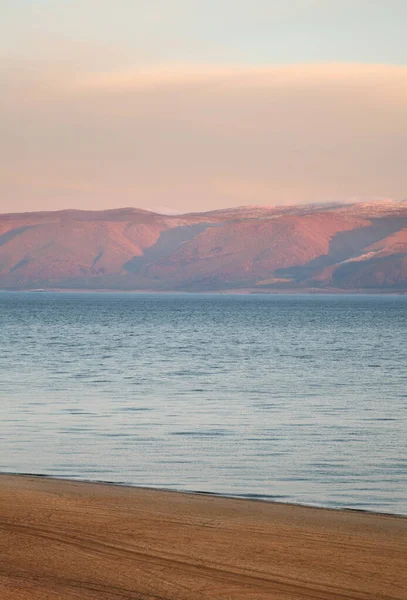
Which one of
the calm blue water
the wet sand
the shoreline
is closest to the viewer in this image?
the wet sand

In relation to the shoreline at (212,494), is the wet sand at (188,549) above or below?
above

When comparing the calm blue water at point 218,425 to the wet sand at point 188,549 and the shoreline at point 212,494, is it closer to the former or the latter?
the shoreline at point 212,494

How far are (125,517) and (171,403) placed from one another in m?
15.7

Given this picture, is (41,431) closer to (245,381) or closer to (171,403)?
(171,403)

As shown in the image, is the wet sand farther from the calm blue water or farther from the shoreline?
the calm blue water

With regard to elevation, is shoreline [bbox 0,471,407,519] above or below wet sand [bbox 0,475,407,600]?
below

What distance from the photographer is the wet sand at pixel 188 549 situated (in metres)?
7.94

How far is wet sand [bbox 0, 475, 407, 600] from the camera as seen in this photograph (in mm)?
7938

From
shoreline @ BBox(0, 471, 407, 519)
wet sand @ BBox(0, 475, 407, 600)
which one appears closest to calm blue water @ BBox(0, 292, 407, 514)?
shoreline @ BBox(0, 471, 407, 519)

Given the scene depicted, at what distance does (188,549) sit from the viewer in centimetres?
927

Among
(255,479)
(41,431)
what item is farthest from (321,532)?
(41,431)

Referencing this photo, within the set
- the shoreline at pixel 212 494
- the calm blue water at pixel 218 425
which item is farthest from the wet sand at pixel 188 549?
the calm blue water at pixel 218 425

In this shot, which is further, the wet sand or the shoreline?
the shoreline

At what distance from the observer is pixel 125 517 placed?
10.7 metres
